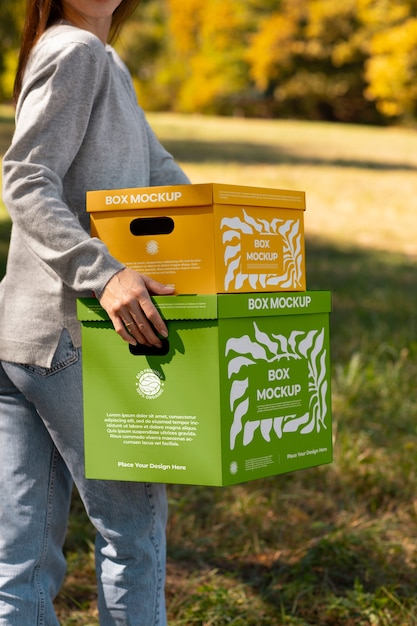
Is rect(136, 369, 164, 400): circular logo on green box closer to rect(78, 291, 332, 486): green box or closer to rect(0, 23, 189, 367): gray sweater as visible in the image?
rect(78, 291, 332, 486): green box

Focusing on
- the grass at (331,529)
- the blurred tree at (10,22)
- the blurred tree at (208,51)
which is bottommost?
the grass at (331,529)

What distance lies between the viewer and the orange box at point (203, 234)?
76.0 inches

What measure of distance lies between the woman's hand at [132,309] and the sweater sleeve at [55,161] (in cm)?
2

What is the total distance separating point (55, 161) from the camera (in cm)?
199

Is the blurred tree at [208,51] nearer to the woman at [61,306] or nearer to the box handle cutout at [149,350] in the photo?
the woman at [61,306]

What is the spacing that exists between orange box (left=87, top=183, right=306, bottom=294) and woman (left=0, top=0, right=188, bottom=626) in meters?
0.08

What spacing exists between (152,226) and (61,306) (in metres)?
0.27

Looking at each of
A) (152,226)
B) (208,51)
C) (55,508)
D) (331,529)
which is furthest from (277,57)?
(55,508)

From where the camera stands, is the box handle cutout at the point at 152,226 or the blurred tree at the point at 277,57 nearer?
the box handle cutout at the point at 152,226

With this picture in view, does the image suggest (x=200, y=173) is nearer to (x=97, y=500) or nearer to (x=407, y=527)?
(x=407, y=527)

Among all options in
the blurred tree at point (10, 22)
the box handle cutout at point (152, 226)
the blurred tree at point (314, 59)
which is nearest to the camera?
the box handle cutout at point (152, 226)

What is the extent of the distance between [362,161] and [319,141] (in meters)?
3.85

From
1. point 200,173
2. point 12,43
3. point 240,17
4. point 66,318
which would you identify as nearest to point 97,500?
point 66,318

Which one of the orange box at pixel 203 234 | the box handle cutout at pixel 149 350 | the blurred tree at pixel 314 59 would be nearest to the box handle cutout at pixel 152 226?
the orange box at pixel 203 234
